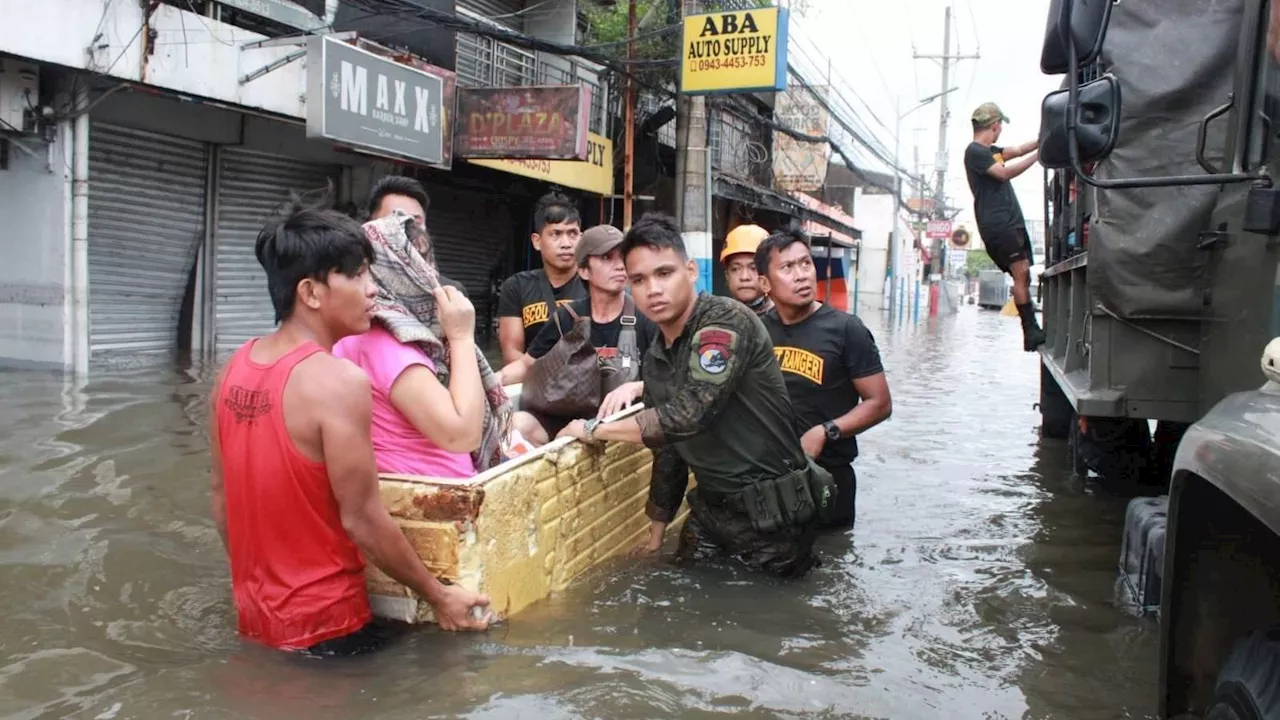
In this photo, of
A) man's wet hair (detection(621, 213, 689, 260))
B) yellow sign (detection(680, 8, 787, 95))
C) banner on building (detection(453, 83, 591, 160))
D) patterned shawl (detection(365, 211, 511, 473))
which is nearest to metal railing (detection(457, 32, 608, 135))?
banner on building (detection(453, 83, 591, 160))

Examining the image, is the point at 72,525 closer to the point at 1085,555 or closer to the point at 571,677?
the point at 571,677

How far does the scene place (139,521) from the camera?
4973 millimetres

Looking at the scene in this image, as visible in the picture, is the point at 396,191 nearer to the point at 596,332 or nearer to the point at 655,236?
the point at 655,236

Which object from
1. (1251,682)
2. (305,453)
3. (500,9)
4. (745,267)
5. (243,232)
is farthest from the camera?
(500,9)

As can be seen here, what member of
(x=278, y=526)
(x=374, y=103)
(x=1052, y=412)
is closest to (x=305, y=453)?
(x=278, y=526)

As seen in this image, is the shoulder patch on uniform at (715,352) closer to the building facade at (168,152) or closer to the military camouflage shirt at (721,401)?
the military camouflage shirt at (721,401)

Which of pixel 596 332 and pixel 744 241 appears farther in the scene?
pixel 744 241

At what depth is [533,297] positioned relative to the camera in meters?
5.37

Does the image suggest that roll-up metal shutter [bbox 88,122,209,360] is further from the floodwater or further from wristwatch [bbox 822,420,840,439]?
wristwatch [bbox 822,420,840,439]

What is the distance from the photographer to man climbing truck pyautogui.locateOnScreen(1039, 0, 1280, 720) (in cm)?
210

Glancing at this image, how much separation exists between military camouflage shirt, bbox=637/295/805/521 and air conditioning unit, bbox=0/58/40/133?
25.0 ft

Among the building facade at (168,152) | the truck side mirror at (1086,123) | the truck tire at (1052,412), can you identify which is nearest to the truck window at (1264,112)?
the truck side mirror at (1086,123)

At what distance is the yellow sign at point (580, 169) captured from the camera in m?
14.3

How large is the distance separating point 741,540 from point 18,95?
8241 mm
